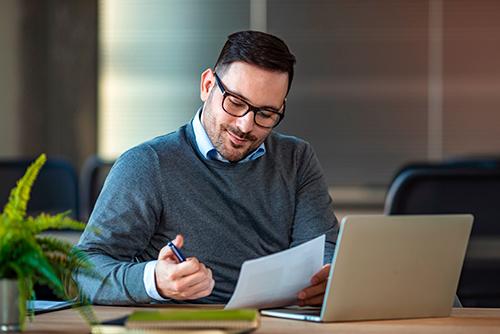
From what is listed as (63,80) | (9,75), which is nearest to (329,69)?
(63,80)

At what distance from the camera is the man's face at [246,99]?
2.32 m

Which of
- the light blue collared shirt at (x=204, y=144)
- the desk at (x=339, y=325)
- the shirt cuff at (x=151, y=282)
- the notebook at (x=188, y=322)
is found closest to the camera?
the notebook at (x=188, y=322)

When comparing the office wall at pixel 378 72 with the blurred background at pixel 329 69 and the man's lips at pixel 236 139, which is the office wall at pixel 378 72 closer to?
the blurred background at pixel 329 69

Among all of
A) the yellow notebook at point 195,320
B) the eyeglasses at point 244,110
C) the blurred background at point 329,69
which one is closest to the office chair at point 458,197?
the eyeglasses at point 244,110

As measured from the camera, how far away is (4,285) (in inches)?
66.0

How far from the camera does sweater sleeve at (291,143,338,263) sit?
8.16 feet

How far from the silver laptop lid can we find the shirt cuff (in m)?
0.33

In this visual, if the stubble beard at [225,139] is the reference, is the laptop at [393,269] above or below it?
below

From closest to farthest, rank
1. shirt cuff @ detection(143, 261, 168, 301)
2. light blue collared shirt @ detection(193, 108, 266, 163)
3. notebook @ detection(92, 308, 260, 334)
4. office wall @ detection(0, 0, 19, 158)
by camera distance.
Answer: notebook @ detection(92, 308, 260, 334) → shirt cuff @ detection(143, 261, 168, 301) → light blue collared shirt @ detection(193, 108, 266, 163) → office wall @ detection(0, 0, 19, 158)

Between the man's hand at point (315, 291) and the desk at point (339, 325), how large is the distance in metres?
0.14

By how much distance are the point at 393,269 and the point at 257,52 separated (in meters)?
0.65

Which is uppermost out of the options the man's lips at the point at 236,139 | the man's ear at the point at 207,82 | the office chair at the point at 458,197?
the man's ear at the point at 207,82

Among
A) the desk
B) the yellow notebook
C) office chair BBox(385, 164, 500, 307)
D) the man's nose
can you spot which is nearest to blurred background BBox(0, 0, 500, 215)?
office chair BBox(385, 164, 500, 307)

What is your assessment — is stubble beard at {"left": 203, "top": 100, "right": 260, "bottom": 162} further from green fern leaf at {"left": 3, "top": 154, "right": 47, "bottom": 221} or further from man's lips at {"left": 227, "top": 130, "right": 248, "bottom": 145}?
green fern leaf at {"left": 3, "top": 154, "right": 47, "bottom": 221}
